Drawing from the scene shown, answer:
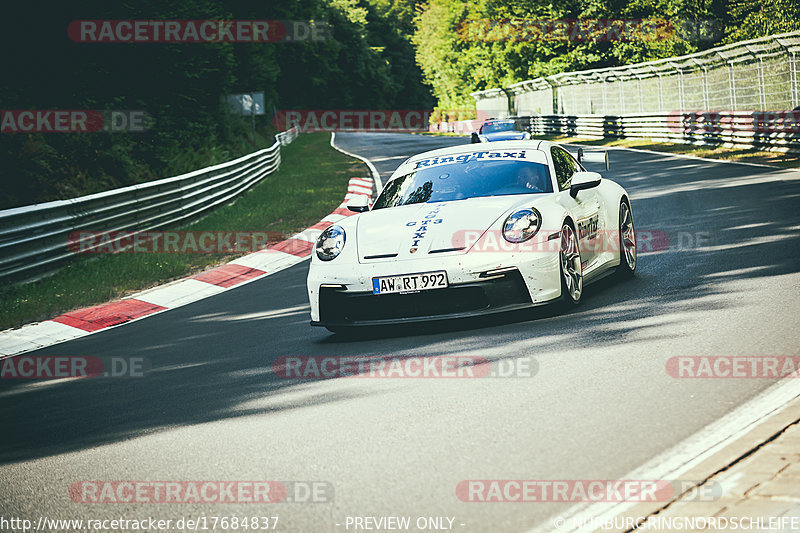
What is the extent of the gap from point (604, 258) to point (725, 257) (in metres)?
1.63

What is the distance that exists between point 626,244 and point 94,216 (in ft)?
26.9

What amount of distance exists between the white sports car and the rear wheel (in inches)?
10.7

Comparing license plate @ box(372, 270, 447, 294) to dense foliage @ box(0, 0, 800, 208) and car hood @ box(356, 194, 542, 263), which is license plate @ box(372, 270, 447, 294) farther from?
dense foliage @ box(0, 0, 800, 208)

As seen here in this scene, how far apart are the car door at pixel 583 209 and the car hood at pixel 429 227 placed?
0.40m

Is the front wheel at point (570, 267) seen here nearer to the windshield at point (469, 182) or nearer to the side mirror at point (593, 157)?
the windshield at point (469, 182)

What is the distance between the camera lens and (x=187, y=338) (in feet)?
27.4

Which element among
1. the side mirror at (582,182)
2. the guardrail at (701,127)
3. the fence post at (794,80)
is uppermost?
the fence post at (794,80)

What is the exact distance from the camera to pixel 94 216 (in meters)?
13.6

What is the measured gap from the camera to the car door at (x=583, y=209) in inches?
301

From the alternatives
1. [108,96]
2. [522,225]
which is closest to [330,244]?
[522,225]

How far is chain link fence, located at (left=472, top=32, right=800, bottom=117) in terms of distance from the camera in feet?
78.4

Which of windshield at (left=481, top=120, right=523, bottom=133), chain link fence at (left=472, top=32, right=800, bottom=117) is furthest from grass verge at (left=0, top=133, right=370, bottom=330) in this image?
chain link fence at (left=472, top=32, right=800, bottom=117)

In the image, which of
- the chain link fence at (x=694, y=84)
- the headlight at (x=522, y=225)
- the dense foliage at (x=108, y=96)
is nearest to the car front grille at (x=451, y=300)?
the headlight at (x=522, y=225)

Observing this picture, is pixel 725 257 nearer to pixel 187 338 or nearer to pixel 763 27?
pixel 187 338
